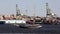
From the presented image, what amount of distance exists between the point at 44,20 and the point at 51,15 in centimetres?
505

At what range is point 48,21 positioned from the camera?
166m

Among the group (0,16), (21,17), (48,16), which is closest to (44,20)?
(48,16)

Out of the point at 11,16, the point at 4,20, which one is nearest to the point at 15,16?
the point at 11,16

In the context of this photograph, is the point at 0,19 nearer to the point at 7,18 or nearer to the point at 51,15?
the point at 7,18

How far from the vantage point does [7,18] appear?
18225cm

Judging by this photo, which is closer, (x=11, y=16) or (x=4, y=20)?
(x=4, y=20)

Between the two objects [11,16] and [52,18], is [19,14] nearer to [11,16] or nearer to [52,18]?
[11,16]

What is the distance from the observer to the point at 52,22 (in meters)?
160

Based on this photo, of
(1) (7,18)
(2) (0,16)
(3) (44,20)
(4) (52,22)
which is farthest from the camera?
(2) (0,16)

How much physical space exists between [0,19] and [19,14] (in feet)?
38.9

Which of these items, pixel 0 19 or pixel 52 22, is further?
pixel 0 19

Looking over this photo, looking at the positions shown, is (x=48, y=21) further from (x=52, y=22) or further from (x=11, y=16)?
(x=11, y=16)

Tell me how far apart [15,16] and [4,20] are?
1530 cm

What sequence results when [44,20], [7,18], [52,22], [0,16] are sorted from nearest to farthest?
[52,22] < [44,20] < [7,18] < [0,16]
